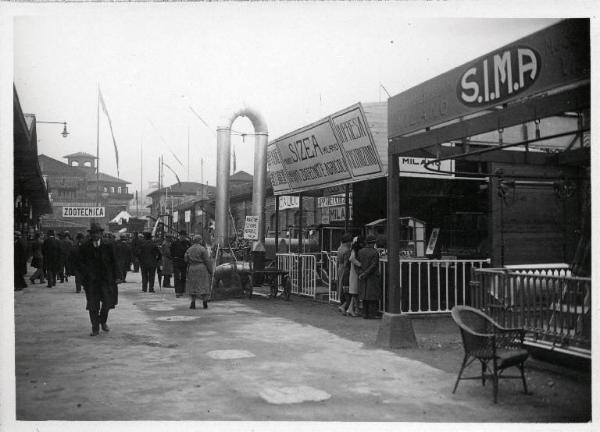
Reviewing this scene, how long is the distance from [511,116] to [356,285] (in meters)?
6.07

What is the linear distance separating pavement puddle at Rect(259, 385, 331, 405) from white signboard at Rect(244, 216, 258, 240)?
928 cm

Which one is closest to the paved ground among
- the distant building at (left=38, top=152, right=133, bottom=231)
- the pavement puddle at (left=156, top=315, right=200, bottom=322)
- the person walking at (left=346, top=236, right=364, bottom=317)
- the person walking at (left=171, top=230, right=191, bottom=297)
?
the pavement puddle at (left=156, top=315, right=200, bottom=322)

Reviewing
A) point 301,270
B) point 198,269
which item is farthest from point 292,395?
point 301,270

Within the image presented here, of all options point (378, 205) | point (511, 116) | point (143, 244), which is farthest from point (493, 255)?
point (143, 244)

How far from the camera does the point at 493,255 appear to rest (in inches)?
431

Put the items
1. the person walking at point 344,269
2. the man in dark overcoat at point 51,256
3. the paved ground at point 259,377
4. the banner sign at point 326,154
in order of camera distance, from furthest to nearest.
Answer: the man in dark overcoat at point 51,256 → the person walking at point 344,269 → the banner sign at point 326,154 → the paved ground at point 259,377

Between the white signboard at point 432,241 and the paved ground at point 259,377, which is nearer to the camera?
Answer: the paved ground at point 259,377

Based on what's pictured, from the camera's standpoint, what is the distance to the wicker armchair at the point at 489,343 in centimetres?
561

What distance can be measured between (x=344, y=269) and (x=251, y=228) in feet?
12.8

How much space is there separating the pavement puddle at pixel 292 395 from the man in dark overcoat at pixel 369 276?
5127 mm

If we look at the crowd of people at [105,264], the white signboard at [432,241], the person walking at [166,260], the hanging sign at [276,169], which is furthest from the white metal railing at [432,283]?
the person walking at [166,260]

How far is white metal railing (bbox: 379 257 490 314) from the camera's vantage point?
1131 centimetres

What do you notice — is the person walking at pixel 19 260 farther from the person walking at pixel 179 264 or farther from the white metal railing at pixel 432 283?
the white metal railing at pixel 432 283
